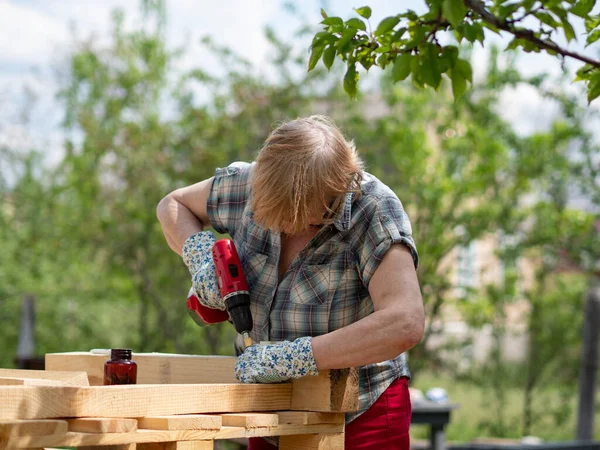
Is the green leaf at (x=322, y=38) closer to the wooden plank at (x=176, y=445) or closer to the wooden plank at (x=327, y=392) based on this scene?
the wooden plank at (x=327, y=392)

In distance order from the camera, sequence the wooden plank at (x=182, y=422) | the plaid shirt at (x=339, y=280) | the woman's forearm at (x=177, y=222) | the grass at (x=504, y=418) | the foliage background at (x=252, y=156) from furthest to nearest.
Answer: the grass at (x=504, y=418)
the foliage background at (x=252, y=156)
the woman's forearm at (x=177, y=222)
the plaid shirt at (x=339, y=280)
the wooden plank at (x=182, y=422)

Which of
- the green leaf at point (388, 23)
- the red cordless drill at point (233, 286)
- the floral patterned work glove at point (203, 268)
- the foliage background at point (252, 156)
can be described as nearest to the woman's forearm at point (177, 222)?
the floral patterned work glove at point (203, 268)

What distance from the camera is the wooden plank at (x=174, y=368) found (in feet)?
8.49

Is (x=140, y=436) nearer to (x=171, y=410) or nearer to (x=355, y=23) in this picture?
(x=171, y=410)

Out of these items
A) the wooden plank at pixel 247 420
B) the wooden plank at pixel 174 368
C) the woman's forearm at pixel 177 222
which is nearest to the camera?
the wooden plank at pixel 247 420

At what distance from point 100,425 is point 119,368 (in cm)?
55

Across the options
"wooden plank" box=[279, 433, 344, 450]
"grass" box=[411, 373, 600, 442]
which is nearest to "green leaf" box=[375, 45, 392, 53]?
"wooden plank" box=[279, 433, 344, 450]

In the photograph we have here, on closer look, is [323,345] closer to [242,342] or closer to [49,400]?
[242,342]

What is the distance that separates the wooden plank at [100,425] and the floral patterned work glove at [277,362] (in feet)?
1.50

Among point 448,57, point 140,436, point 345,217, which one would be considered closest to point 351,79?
point 448,57

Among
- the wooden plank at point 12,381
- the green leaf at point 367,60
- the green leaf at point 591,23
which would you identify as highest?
the green leaf at point 591,23

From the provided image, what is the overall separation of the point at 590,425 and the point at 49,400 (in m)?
7.04

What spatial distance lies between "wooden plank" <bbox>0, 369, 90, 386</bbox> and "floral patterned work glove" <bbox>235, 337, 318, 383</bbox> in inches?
16.9

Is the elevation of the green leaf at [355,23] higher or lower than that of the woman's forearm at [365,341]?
higher
